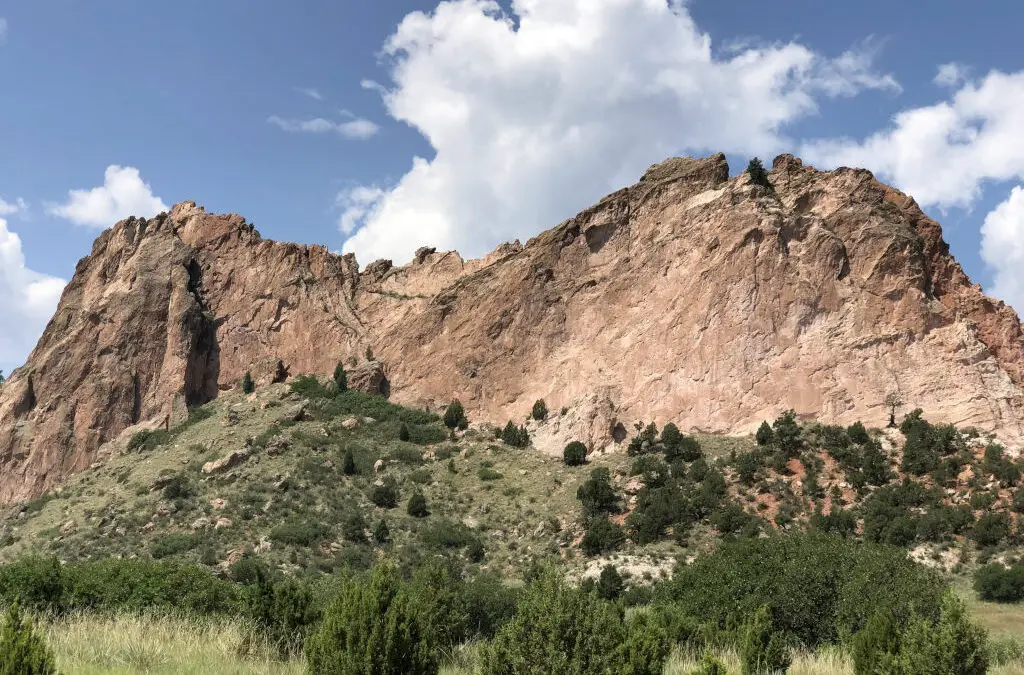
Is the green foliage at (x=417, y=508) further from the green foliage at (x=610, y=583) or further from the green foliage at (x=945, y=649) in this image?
the green foliage at (x=945, y=649)

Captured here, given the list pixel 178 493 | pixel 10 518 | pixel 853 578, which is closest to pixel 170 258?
pixel 10 518

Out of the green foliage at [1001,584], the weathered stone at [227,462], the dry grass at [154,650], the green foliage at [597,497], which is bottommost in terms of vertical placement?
the dry grass at [154,650]

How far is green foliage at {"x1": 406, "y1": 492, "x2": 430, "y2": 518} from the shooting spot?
3862cm

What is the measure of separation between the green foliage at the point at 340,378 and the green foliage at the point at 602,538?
25.9 m

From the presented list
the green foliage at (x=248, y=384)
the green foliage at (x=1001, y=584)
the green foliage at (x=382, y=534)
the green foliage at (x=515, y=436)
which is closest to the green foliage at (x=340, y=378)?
the green foliage at (x=248, y=384)

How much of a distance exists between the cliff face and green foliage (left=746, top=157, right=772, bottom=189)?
0.80 metres

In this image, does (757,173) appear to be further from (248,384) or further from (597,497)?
(248,384)

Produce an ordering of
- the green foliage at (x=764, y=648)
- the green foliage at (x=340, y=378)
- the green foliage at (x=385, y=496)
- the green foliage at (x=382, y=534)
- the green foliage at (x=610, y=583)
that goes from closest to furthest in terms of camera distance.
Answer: the green foliage at (x=764, y=648), the green foliage at (x=610, y=583), the green foliage at (x=382, y=534), the green foliage at (x=385, y=496), the green foliage at (x=340, y=378)

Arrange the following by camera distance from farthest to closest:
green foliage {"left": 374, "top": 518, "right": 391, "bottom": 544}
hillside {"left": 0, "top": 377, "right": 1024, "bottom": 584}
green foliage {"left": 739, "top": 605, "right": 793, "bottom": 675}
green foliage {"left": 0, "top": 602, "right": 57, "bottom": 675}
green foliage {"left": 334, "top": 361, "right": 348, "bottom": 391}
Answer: green foliage {"left": 334, "top": 361, "right": 348, "bottom": 391} < green foliage {"left": 374, "top": 518, "right": 391, "bottom": 544} < hillside {"left": 0, "top": 377, "right": 1024, "bottom": 584} < green foliage {"left": 739, "top": 605, "right": 793, "bottom": 675} < green foliage {"left": 0, "top": 602, "right": 57, "bottom": 675}

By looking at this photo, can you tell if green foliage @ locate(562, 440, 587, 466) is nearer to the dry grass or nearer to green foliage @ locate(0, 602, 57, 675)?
the dry grass

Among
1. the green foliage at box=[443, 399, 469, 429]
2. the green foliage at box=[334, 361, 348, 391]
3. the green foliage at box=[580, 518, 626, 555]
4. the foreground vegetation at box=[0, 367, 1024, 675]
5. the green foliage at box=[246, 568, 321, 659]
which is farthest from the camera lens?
the green foliage at box=[334, 361, 348, 391]

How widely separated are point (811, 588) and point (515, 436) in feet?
95.1

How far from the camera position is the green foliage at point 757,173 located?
49562 millimetres

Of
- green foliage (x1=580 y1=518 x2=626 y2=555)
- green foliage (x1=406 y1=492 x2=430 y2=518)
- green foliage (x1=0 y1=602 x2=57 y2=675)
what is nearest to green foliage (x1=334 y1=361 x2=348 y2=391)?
green foliage (x1=406 y1=492 x2=430 y2=518)
